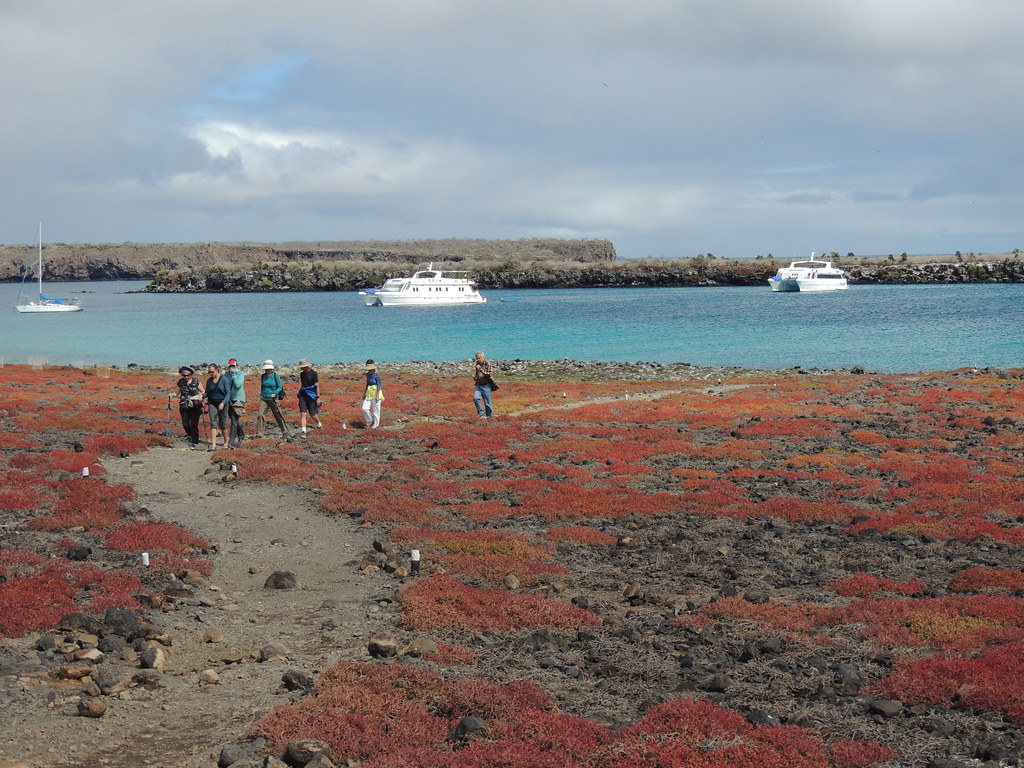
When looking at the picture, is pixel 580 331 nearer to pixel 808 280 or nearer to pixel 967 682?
pixel 808 280

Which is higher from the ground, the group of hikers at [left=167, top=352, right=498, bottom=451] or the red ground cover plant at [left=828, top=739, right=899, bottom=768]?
the group of hikers at [left=167, top=352, right=498, bottom=451]

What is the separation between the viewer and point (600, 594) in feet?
52.3

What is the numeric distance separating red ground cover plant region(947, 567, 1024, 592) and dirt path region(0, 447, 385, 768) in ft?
32.1

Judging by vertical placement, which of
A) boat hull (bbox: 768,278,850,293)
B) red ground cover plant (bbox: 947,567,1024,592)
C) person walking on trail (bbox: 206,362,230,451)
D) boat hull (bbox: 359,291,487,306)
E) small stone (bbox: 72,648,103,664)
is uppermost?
boat hull (bbox: 768,278,850,293)

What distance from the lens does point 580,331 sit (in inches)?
4272

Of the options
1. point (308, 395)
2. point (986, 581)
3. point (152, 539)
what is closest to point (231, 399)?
point (308, 395)

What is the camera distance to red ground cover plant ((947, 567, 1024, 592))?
1545 cm

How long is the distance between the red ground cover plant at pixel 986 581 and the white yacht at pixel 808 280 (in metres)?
170

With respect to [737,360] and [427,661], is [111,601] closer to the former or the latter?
[427,661]

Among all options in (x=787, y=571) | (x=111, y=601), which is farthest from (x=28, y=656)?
(x=787, y=571)

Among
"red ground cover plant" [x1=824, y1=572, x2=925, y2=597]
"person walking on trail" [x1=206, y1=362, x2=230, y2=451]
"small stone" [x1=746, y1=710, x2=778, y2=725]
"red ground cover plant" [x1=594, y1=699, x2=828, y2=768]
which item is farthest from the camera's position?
"person walking on trail" [x1=206, y1=362, x2=230, y2=451]

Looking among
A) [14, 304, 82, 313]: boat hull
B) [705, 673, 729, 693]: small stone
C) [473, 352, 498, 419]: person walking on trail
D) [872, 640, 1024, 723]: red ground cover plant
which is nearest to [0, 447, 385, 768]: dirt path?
[705, 673, 729, 693]: small stone

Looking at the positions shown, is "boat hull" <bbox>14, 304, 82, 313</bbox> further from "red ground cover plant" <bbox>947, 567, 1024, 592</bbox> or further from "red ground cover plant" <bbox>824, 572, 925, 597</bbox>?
"red ground cover plant" <bbox>947, 567, 1024, 592</bbox>

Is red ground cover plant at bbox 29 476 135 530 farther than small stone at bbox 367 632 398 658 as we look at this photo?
Yes
